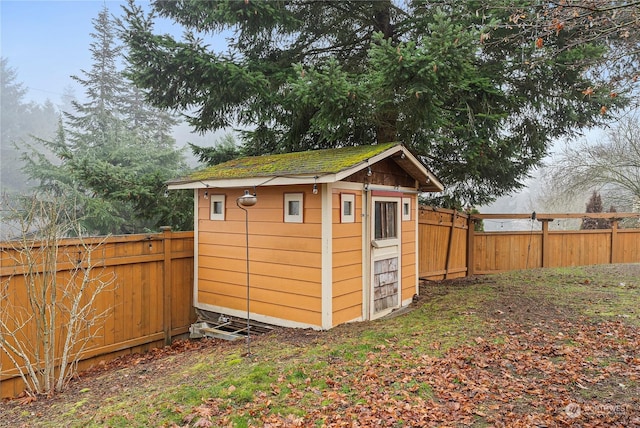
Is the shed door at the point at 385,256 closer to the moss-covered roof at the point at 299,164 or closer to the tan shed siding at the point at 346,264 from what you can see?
the tan shed siding at the point at 346,264

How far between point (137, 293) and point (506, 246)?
8569 mm

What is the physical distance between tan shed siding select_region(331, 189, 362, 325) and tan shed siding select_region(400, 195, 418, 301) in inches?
52.2

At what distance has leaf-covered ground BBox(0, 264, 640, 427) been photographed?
301cm

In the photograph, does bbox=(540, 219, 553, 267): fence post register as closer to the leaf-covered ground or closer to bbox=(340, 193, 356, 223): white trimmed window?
the leaf-covered ground

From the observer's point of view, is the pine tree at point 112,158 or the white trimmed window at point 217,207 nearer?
the white trimmed window at point 217,207

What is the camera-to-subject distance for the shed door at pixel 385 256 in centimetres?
590

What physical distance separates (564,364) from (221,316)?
4759mm

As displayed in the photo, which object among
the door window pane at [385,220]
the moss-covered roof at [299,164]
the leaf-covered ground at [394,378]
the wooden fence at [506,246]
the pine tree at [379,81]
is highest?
the pine tree at [379,81]

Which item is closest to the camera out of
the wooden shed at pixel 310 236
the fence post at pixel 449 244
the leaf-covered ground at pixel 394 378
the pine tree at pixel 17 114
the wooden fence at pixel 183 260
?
the leaf-covered ground at pixel 394 378

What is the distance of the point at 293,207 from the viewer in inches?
216

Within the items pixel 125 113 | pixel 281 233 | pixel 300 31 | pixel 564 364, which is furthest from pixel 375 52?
pixel 125 113

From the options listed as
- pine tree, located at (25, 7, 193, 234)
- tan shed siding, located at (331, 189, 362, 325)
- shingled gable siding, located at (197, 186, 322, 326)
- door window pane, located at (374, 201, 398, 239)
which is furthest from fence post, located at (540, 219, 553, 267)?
pine tree, located at (25, 7, 193, 234)

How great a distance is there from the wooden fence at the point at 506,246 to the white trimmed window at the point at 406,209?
153cm

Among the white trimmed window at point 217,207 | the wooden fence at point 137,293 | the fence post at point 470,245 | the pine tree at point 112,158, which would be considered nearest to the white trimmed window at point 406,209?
the white trimmed window at point 217,207
